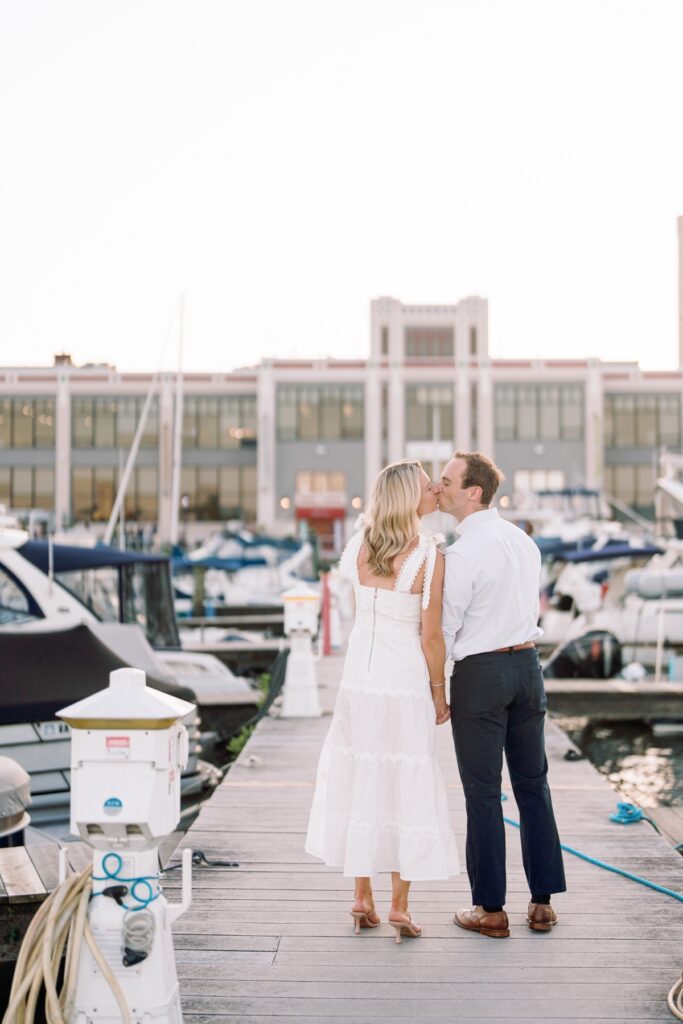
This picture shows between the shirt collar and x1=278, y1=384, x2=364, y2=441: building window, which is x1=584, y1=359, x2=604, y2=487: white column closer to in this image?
x1=278, y1=384, x2=364, y2=441: building window

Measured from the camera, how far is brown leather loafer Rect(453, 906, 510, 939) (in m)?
4.46

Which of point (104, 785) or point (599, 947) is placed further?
point (599, 947)

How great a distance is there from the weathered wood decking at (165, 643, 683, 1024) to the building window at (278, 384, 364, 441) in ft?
205

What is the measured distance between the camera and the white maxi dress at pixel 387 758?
14.2ft

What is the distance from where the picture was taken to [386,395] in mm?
68688

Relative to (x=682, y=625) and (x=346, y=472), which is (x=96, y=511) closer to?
(x=346, y=472)

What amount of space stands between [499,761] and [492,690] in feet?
1.04

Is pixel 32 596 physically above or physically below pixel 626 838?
above

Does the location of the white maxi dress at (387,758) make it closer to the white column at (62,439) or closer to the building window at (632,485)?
the building window at (632,485)

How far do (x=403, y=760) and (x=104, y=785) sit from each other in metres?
1.62

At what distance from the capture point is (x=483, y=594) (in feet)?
14.6

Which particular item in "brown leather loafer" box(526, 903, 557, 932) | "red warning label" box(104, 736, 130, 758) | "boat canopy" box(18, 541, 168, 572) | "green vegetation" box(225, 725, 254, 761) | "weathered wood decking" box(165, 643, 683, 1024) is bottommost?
"green vegetation" box(225, 725, 254, 761)

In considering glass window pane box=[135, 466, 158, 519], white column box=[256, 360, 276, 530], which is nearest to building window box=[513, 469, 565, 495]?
white column box=[256, 360, 276, 530]

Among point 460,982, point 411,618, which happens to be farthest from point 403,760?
point 460,982
